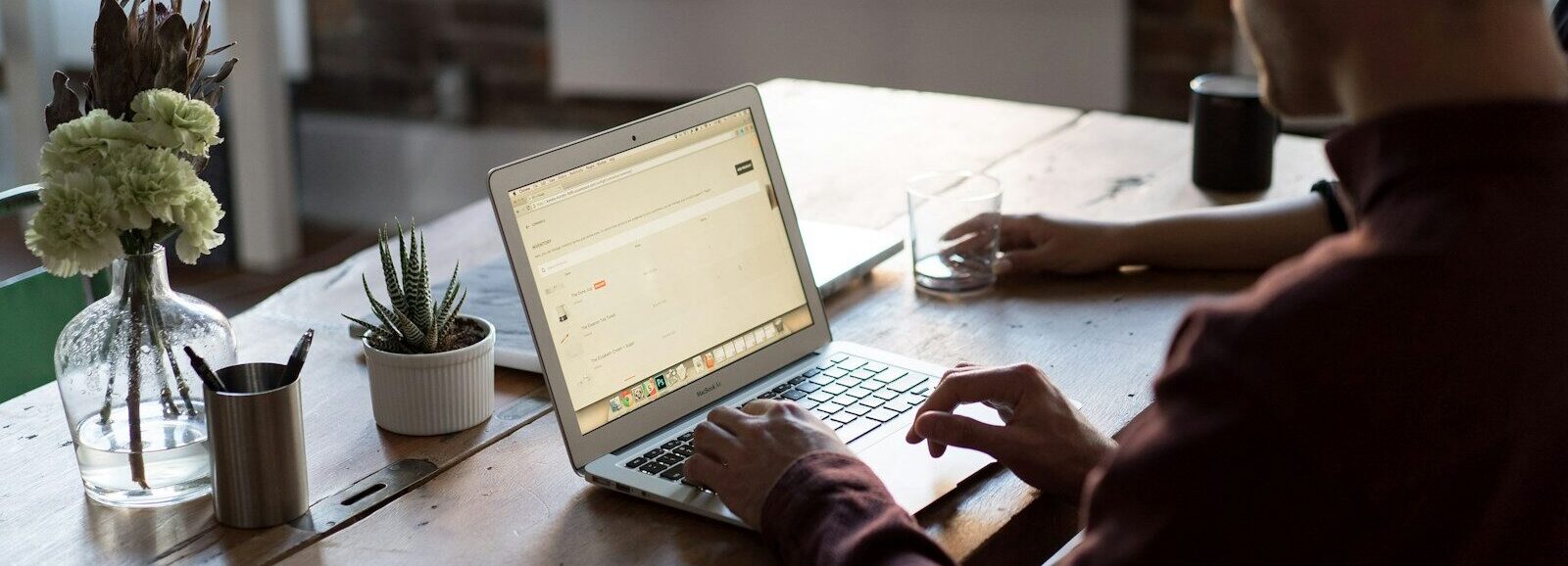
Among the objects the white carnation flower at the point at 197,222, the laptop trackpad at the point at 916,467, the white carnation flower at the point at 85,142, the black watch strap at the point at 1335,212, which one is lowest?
the black watch strap at the point at 1335,212

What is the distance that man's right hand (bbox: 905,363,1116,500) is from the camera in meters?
1.04

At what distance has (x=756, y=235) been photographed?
48.1 inches

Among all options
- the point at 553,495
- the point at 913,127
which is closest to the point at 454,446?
the point at 553,495

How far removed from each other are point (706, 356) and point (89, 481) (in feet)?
1.50

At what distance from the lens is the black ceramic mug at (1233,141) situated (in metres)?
1.75

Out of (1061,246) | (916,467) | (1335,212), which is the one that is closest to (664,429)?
(916,467)

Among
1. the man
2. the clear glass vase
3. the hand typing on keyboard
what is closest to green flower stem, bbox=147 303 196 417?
the clear glass vase

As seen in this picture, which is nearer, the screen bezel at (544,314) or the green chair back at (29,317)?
the screen bezel at (544,314)

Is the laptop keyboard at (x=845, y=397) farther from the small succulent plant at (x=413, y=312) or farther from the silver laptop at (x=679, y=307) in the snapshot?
the small succulent plant at (x=413, y=312)

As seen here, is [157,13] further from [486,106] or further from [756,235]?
[486,106]

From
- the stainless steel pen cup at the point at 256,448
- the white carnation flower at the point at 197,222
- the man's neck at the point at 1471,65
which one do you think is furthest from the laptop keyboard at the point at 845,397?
the man's neck at the point at 1471,65

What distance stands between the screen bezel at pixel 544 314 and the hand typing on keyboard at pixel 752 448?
9 cm

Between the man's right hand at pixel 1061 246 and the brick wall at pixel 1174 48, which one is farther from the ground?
the man's right hand at pixel 1061 246

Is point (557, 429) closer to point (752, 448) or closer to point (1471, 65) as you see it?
point (752, 448)
